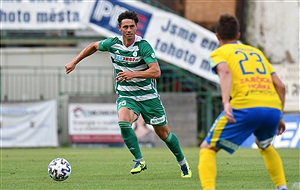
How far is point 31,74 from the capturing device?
25.7 m

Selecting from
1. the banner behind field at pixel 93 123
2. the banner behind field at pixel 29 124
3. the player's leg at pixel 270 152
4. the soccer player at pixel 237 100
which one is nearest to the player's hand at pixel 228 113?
the soccer player at pixel 237 100

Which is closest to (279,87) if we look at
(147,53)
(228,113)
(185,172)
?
(228,113)

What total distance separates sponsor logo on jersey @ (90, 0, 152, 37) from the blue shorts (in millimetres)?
16853

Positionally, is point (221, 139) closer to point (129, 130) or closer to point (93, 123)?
point (129, 130)

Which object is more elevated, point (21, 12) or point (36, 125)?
point (21, 12)

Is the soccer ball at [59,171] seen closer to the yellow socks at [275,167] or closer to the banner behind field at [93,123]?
the yellow socks at [275,167]

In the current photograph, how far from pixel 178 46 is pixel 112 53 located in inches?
505

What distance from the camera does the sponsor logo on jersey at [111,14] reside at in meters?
25.0

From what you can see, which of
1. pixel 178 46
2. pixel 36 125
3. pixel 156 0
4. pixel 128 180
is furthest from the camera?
→ pixel 156 0

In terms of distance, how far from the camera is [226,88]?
318 inches

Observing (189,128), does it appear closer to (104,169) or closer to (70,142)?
(70,142)

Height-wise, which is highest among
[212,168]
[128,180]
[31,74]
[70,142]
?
[212,168]

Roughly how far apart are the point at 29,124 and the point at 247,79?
1610 centimetres

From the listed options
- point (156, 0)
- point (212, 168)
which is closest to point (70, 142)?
point (156, 0)
